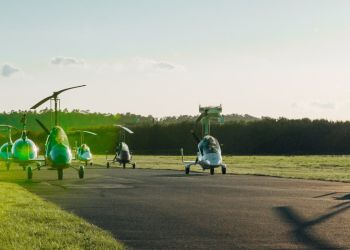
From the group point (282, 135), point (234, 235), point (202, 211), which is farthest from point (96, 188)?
point (282, 135)

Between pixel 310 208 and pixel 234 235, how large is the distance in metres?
5.68

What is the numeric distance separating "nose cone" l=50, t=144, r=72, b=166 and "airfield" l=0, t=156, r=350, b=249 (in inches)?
126

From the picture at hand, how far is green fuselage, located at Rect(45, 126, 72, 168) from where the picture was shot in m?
27.6

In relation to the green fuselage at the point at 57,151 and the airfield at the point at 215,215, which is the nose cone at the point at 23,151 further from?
the airfield at the point at 215,215

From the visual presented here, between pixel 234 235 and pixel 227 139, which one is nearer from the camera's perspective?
pixel 234 235

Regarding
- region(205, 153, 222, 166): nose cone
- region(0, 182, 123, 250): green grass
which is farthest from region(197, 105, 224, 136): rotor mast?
region(0, 182, 123, 250): green grass

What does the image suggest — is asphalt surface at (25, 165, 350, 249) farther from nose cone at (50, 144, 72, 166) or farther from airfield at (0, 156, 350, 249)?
nose cone at (50, 144, 72, 166)

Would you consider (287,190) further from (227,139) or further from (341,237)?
(227,139)

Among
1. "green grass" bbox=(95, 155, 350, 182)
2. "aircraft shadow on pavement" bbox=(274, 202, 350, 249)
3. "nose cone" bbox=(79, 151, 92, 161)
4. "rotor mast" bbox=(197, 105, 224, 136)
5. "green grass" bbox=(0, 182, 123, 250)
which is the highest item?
"rotor mast" bbox=(197, 105, 224, 136)

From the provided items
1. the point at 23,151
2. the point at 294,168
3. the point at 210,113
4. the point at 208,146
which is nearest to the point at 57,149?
the point at 208,146

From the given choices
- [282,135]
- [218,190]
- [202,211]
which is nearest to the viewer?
[202,211]

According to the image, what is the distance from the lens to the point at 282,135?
3743 inches

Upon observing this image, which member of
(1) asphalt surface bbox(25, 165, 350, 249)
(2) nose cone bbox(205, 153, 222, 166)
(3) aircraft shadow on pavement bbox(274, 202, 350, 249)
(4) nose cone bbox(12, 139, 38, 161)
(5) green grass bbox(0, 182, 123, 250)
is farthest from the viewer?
(4) nose cone bbox(12, 139, 38, 161)

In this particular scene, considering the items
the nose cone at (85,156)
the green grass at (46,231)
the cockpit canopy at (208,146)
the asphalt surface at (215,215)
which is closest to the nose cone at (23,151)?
the cockpit canopy at (208,146)
